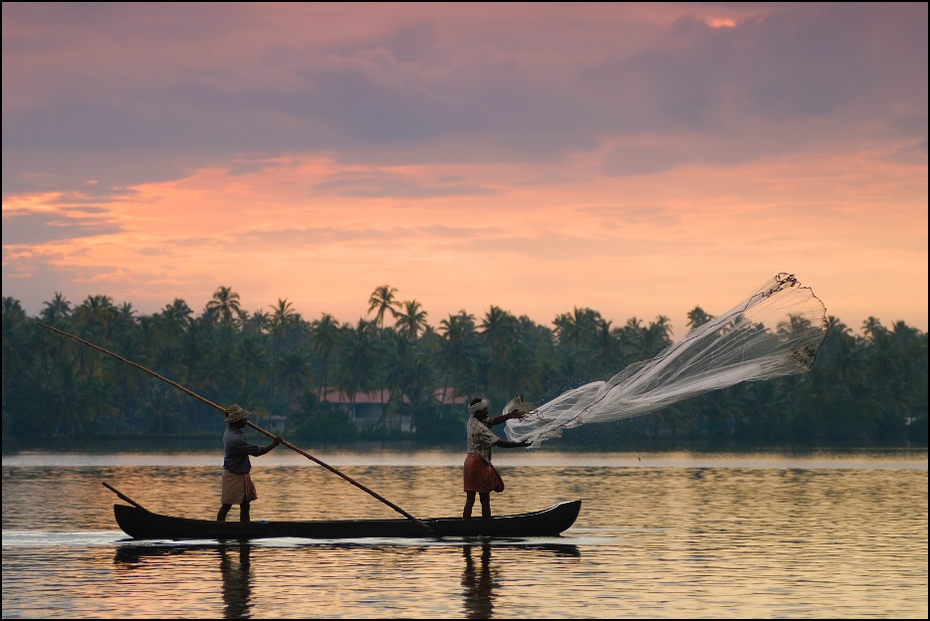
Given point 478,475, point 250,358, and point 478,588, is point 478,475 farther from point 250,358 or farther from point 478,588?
point 250,358

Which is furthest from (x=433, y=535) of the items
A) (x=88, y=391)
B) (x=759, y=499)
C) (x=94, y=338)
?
(x=94, y=338)

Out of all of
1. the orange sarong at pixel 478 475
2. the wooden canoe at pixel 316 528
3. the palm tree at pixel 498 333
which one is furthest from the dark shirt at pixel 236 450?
the palm tree at pixel 498 333

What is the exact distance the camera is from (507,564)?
813 inches

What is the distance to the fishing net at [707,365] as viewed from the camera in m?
19.4

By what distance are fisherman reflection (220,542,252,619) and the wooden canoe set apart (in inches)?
16.5

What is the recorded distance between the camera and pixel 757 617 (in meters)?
15.8

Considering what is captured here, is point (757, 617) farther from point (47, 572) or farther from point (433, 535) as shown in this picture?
point (47, 572)

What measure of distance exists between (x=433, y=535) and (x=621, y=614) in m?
7.72

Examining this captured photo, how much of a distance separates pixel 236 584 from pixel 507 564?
14.9ft

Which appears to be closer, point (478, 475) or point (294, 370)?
point (478, 475)

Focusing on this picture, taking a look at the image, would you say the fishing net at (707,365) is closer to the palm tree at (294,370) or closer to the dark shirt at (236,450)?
the dark shirt at (236,450)

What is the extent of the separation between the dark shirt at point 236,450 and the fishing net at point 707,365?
474cm

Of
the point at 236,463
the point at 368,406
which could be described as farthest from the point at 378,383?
the point at 236,463

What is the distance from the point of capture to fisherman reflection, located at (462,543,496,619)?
16078 mm
